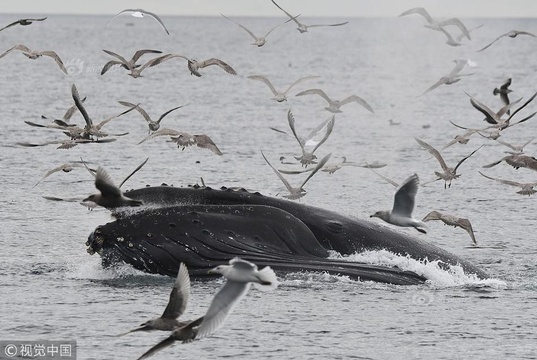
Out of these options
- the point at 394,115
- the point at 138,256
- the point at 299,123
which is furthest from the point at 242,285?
the point at 394,115

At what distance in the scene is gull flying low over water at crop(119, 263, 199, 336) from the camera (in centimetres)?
1314

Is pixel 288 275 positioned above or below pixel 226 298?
below

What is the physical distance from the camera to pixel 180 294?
13.2 metres

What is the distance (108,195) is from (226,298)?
3512 millimetres

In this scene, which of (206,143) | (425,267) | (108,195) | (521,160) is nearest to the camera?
(108,195)

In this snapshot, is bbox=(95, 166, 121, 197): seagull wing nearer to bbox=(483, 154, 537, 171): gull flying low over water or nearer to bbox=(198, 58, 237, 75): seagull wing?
bbox=(483, 154, 537, 171): gull flying low over water

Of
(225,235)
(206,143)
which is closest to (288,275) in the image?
(225,235)

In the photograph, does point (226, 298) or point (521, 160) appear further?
point (521, 160)

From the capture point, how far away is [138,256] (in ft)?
54.3

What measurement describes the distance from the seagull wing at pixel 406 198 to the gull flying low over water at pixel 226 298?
5.28 metres

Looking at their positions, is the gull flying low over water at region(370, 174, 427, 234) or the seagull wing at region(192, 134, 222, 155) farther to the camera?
the seagull wing at region(192, 134, 222, 155)

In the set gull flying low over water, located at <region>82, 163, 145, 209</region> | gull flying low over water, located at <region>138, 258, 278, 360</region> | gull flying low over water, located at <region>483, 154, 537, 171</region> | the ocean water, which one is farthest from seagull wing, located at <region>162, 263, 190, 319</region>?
gull flying low over water, located at <region>483, 154, 537, 171</region>

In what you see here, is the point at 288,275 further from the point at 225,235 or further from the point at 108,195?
the point at 108,195

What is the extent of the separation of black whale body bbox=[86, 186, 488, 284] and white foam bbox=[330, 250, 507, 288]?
3.6 inches
